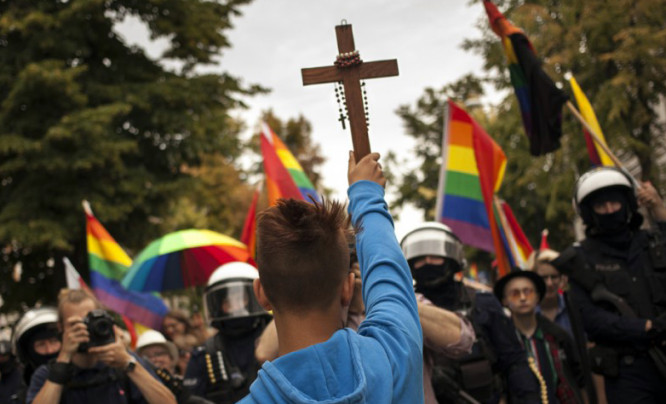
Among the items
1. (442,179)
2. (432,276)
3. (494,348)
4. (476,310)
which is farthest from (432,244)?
(442,179)

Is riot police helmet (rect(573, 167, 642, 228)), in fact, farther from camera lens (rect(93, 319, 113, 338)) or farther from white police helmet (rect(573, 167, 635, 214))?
camera lens (rect(93, 319, 113, 338))

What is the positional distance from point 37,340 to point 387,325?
4364 mm

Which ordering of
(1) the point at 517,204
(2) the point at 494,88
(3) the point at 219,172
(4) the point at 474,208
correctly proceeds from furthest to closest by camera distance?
1. (3) the point at 219,172
2. (1) the point at 517,204
3. (2) the point at 494,88
4. (4) the point at 474,208

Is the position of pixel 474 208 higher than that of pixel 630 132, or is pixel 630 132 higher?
pixel 630 132

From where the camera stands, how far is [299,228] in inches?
94.2

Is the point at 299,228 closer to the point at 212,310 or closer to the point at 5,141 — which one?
the point at 212,310

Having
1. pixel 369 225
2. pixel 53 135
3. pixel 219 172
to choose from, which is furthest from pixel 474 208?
pixel 219 172

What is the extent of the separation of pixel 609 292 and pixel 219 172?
2969 cm

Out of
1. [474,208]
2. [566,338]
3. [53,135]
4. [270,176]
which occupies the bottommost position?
[566,338]

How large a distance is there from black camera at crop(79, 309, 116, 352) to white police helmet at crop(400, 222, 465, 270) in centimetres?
175

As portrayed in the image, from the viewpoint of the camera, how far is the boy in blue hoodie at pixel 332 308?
2256 millimetres

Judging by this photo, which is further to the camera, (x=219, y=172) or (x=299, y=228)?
(x=219, y=172)

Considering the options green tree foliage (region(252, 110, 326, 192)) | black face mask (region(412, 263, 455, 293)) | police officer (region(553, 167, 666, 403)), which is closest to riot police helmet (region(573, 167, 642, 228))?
police officer (region(553, 167, 666, 403))

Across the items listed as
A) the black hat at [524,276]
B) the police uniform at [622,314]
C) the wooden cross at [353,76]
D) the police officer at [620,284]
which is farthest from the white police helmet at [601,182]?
the wooden cross at [353,76]
